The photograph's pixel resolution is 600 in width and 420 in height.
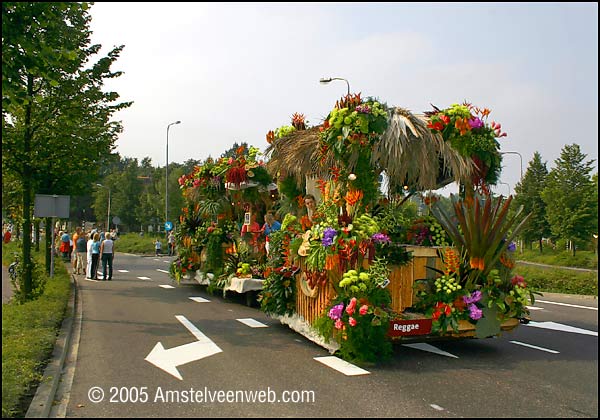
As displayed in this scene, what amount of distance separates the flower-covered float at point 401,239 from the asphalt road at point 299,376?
→ 0.56 m

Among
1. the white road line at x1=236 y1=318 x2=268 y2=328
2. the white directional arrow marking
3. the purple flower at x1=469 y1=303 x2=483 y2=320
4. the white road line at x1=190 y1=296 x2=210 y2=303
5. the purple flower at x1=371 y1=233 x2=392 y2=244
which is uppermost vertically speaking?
the purple flower at x1=371 y1=233 x2=392 y2=244

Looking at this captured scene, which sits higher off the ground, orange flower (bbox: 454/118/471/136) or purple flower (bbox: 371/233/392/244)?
orange flower (bbox: 454/118/471/136)

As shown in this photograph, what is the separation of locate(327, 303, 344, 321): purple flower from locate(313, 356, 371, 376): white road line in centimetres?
58

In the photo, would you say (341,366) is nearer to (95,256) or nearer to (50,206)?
(50,206)

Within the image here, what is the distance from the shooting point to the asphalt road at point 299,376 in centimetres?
532

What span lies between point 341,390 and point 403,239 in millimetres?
2833

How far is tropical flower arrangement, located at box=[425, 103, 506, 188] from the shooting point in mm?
7707

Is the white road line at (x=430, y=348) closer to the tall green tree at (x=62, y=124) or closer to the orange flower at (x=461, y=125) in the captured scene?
the orange flower at (x=461, y=125)

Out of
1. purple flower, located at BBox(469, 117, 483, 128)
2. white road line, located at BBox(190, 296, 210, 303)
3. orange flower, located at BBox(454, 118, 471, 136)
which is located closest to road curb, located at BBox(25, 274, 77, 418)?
white road line, located at BBox(190, 296, 210, 303)

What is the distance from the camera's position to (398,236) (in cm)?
794

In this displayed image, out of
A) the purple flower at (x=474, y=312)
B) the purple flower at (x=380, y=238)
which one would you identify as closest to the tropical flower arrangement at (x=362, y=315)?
the purple flower at (x=380, y=238)

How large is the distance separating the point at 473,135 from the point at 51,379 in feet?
20.6

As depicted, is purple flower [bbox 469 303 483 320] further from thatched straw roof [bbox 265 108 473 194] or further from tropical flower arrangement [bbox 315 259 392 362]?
thatched straw roof [bbox 265 108 473 194]

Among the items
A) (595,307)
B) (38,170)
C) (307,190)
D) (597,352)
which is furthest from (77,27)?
(595,307)
